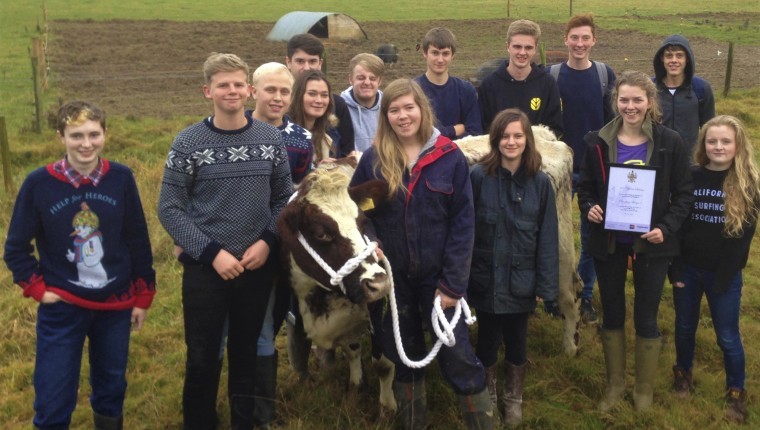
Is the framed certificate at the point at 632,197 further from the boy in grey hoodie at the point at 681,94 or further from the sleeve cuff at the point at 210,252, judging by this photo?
the sleeve cuff at the point at 210,252

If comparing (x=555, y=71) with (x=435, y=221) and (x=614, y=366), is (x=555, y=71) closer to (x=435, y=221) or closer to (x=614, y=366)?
(x=614, y=366)

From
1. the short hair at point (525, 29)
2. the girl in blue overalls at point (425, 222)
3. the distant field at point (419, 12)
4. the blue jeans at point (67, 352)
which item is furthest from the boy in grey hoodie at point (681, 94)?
the distant field at point (419, 12)

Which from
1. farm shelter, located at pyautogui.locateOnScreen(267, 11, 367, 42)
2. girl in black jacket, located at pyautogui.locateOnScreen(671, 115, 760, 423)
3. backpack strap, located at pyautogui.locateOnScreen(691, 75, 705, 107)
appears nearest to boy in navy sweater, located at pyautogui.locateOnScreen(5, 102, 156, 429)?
girl in black jacket, located at pyautogui.locateOnScreen(671, 115, 760, 423)

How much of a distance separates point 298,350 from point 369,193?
1.62 meters

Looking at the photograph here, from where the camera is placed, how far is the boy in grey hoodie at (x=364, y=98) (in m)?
5.40

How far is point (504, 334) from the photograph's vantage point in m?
4.61

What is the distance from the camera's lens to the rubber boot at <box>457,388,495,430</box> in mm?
4062

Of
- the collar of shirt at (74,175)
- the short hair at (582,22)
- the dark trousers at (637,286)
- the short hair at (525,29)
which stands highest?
the short hair at (582,22)

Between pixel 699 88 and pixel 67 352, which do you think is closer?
pixel 67 352

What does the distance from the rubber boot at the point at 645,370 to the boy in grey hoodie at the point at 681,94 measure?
156cm

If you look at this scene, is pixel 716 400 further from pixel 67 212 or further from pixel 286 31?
pixel 286 31

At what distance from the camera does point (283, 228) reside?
3.91 meters

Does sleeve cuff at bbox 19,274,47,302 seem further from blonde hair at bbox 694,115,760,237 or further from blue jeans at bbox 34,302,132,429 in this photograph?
blonde hair at bbox 694,115,760,237

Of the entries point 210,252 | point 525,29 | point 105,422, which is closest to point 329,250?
point 210,252
